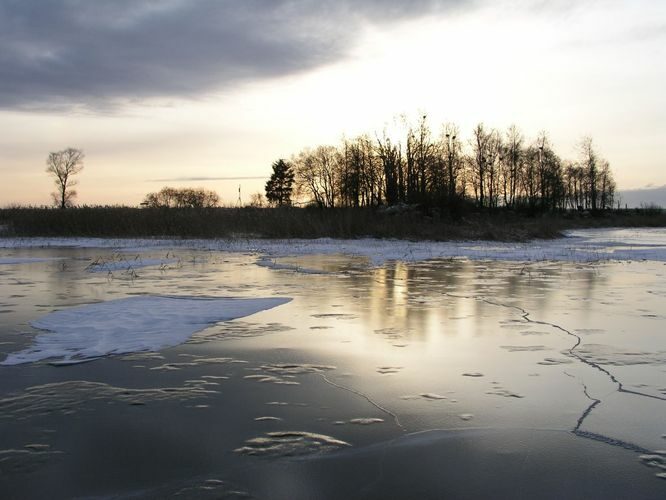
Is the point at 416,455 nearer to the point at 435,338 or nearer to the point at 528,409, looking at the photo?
the point at 528,409

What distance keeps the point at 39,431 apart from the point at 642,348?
16.6 feet

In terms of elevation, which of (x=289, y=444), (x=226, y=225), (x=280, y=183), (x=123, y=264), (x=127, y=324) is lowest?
(x=289, y=444)

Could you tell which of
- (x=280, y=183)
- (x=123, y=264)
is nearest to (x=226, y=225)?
(x=123, y=264)

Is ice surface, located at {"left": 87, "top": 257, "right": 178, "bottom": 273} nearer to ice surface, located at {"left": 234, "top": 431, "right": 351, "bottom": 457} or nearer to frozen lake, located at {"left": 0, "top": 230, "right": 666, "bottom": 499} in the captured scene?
frozen lake, located at {"left": 0, "top": 230, "right": 666, "bottom": 499}

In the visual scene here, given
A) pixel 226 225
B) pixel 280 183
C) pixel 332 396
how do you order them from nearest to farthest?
pixel 332 396 < pixel 226 225 < pixel 280 183

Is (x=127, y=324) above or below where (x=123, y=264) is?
below

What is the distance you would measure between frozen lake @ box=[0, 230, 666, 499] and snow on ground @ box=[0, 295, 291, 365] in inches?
1.4

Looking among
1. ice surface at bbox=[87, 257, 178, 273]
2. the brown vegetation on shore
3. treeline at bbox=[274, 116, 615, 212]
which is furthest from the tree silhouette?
ice surface at bbox=[87, 257, 178, 273]

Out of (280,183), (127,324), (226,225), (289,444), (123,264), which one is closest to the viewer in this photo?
(289,444)

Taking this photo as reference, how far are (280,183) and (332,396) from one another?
90281 mm

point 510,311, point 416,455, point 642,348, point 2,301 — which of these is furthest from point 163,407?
point 2,301

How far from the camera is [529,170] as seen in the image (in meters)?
79.1

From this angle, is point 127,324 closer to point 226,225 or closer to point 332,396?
point 332,396

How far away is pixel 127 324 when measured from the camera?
643 centimetres
